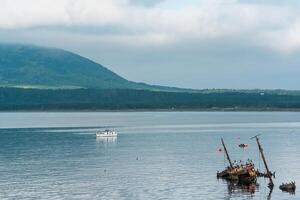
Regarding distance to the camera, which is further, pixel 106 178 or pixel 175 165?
pixel 175 165

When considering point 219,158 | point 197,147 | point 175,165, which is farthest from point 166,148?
point 175,165

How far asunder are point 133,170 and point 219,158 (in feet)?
91.8

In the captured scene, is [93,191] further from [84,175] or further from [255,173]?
[255,173]

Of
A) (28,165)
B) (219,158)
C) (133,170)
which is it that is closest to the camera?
(133,170)

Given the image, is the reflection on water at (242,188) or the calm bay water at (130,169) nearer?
the calm bay water at (130,169)

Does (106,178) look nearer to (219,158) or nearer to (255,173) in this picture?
(255,173)

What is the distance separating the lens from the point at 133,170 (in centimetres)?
12619

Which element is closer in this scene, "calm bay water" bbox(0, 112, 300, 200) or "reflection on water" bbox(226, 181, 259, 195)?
"calm bay water" bbox(0, 112, 300, 200)

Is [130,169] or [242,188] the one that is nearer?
[242,188]

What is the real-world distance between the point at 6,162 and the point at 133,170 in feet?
98.1

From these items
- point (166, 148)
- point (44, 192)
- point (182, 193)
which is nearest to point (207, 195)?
point (182, 193)

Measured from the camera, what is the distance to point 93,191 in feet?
326

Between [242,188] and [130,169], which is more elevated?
[130,169]

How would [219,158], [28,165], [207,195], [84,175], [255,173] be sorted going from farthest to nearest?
[219,158], [28,165], [84,175], [255,173], [207,195]
